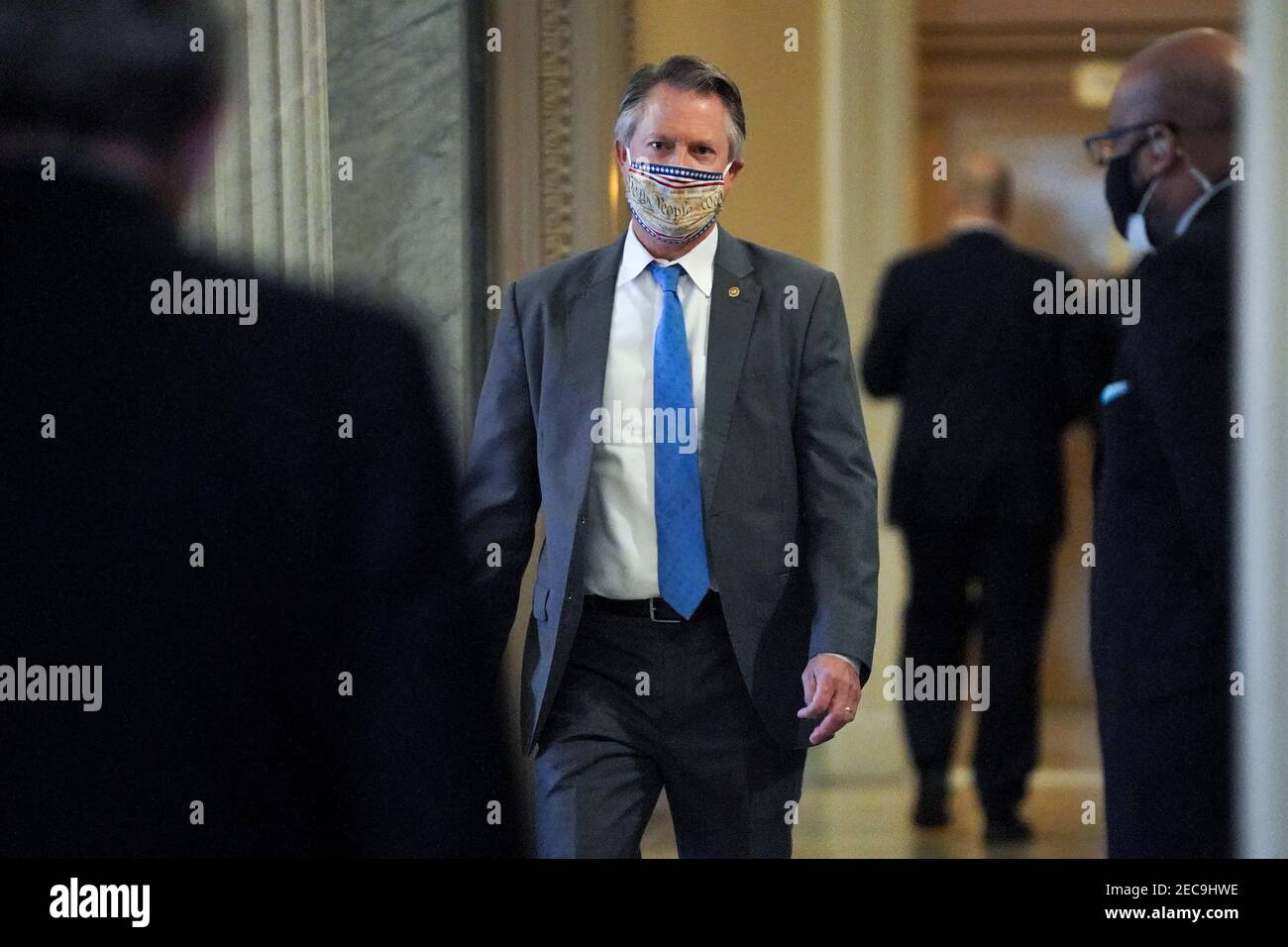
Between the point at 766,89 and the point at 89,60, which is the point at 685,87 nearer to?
the point at 766,89

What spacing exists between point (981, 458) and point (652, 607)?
0.94m

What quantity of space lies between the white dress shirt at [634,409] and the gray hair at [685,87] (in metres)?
0.16

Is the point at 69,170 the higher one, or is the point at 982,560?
the point at 69,170

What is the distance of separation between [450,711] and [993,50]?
1892mm

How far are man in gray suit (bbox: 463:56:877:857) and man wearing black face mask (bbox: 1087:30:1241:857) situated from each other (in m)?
0.54

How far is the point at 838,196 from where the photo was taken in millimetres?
3184

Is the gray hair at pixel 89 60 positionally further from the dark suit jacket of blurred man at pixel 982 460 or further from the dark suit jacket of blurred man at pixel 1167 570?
the dark suit jacket of blurred man at pixel 1167 570

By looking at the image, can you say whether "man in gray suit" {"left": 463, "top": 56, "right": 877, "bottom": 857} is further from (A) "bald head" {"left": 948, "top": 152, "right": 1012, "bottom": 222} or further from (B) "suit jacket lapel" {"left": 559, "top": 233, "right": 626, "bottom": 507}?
(A) "bald head" {"left": 948, "top": 152, "right": 1012, "bottom": 222}

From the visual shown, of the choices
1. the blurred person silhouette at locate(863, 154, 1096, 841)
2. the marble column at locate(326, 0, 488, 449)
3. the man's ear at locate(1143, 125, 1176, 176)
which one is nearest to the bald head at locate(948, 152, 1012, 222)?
the blurred person silhouette at locate(863, 154, 1096, 841)

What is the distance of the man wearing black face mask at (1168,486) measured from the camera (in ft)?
9.20

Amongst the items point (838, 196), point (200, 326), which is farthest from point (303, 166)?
point (838, 196)

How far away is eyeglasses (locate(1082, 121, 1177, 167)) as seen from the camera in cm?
296

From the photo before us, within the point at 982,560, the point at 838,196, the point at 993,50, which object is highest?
the point at 993,50
